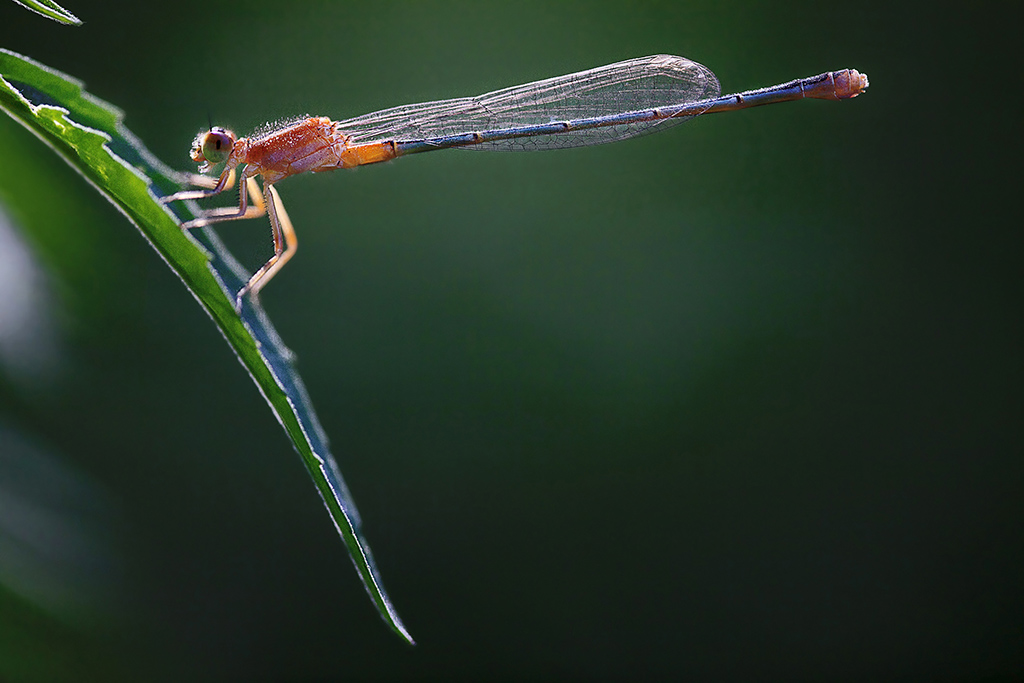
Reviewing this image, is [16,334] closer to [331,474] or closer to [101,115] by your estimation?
[101,115]

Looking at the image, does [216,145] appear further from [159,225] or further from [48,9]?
[159,225]

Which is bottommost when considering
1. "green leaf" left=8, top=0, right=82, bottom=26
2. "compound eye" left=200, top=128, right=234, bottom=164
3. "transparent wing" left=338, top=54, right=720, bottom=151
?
"transparent wing" left=338, top=54, right=720, bottom=151

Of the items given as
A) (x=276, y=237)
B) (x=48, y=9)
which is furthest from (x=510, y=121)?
(x=48, y=9)

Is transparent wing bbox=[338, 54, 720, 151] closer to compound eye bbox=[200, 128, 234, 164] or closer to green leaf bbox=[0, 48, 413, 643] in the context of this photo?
compound eye bbox=[200, 128, 234, 164]

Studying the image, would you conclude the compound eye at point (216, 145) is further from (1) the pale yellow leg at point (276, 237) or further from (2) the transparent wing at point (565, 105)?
(2) the transparent wing at point (565, 105)

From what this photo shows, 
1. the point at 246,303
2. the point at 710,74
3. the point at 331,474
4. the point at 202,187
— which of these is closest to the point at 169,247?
the point at 246,303

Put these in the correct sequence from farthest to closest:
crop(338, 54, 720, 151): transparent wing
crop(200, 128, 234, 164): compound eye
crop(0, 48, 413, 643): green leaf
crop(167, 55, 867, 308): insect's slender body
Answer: crop(338, 54, 720, 151): transparent wing → crop(167, 55, 867, 308): insect's slender body → crop(200, 128, 234, 164): compound eye → crop(0, 48, 413, 643): green leaf

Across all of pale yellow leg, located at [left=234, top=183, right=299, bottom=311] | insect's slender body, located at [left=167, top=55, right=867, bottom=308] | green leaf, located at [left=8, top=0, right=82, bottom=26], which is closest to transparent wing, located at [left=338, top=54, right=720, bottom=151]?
insect's slender body, located at [left=167, top=55, right=867, bottom=308]
